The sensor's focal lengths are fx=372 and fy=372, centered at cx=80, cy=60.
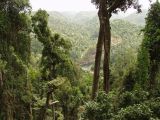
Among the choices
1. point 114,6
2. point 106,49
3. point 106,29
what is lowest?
point 106,49

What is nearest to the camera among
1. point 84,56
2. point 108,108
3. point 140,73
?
point 108,108

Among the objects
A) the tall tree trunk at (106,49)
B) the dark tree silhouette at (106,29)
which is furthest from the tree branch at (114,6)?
the tall tree trunk at (106,49)

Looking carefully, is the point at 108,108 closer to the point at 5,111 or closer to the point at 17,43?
the point at 17,43

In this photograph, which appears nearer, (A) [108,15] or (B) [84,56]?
(A) [108,15]

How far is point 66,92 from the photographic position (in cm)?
2956

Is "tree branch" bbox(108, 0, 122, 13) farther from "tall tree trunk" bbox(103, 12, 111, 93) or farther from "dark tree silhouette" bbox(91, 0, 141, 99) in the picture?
"tall tree trunk" bbox(103, 12, 111, 93)

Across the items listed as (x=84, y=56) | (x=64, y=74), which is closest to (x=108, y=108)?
(x=64, y=74)

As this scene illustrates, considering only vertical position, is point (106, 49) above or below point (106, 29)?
below

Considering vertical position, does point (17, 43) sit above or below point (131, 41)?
below

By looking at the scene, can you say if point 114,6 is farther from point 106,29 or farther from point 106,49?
point 106,49

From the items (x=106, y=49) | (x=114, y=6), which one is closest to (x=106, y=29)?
(x=106, y=49)

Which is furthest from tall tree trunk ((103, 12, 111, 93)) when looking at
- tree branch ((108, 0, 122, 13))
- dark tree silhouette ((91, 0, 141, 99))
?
tree branch ((108, 0, 122, 13))

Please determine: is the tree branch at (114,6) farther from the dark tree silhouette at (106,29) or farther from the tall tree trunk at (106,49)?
the tall tree trunk at (106,49)

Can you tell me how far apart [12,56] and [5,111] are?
12.6 feet
